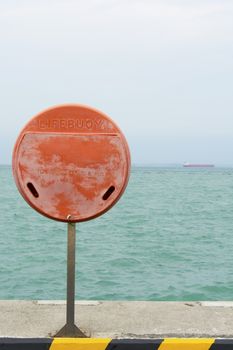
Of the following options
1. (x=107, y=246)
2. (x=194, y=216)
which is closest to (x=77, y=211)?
(x=107, y=246)

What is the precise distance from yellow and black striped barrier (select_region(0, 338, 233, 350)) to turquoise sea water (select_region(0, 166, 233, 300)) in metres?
6.01

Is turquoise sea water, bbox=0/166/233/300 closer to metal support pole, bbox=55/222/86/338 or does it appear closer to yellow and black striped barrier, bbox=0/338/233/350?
metal support pole, bbox=55/222/86/338

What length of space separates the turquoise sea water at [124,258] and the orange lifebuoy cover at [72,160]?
5.99 m

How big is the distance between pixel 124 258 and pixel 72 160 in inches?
443

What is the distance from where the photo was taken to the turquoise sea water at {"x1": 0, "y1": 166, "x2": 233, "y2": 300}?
10.3 meters

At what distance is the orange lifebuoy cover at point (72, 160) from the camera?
367cm

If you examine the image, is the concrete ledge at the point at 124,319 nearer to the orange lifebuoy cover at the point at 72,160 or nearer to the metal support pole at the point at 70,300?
the metal support pole at the point at 70,300

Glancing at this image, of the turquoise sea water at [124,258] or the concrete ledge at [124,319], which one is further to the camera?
the turquoise sea water at [124,258]

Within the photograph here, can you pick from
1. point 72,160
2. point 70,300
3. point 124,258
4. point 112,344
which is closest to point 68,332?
point 70,300

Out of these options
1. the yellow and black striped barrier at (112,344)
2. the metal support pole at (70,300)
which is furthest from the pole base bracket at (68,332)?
the yellow and black striped barrier at (112,344)

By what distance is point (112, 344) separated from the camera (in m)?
A: 3.52

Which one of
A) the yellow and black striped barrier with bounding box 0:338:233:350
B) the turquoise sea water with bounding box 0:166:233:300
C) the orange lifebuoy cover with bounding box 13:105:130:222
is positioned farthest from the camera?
the turquoise sea water with bounding box 0:166:233:300

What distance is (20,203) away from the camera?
36531mm

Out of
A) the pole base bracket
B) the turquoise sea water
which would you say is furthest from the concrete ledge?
the turquoise sea water
